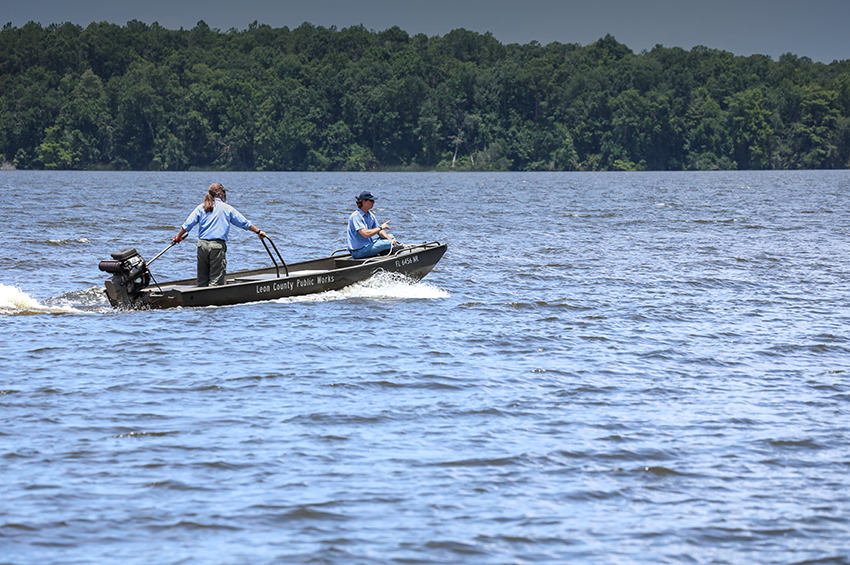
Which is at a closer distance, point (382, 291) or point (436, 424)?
point (436, 424)

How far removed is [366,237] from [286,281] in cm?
187

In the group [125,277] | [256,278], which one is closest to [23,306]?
[125,277]

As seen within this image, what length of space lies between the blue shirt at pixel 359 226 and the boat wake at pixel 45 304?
172 inches

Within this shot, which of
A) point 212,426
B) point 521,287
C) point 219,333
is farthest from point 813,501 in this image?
point 521,287

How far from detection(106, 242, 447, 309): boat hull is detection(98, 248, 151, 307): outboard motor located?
2cm

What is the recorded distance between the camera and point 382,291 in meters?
17.7

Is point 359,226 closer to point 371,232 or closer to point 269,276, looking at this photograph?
point 371,232

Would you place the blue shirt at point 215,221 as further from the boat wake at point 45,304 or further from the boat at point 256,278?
the boat wake at point 45,304

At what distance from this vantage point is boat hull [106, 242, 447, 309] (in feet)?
51.4

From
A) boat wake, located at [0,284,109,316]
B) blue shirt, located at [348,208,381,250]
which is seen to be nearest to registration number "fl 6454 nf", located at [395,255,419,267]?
blue shirt, located at [348,208,381,250]

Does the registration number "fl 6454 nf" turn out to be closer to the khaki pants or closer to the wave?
the khaki pants

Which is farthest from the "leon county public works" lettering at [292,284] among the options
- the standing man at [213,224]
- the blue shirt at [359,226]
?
the blue shirt at [359,226]

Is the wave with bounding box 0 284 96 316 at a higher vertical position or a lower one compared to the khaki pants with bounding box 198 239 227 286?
lower

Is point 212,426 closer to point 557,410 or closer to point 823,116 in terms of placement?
point 557,410
